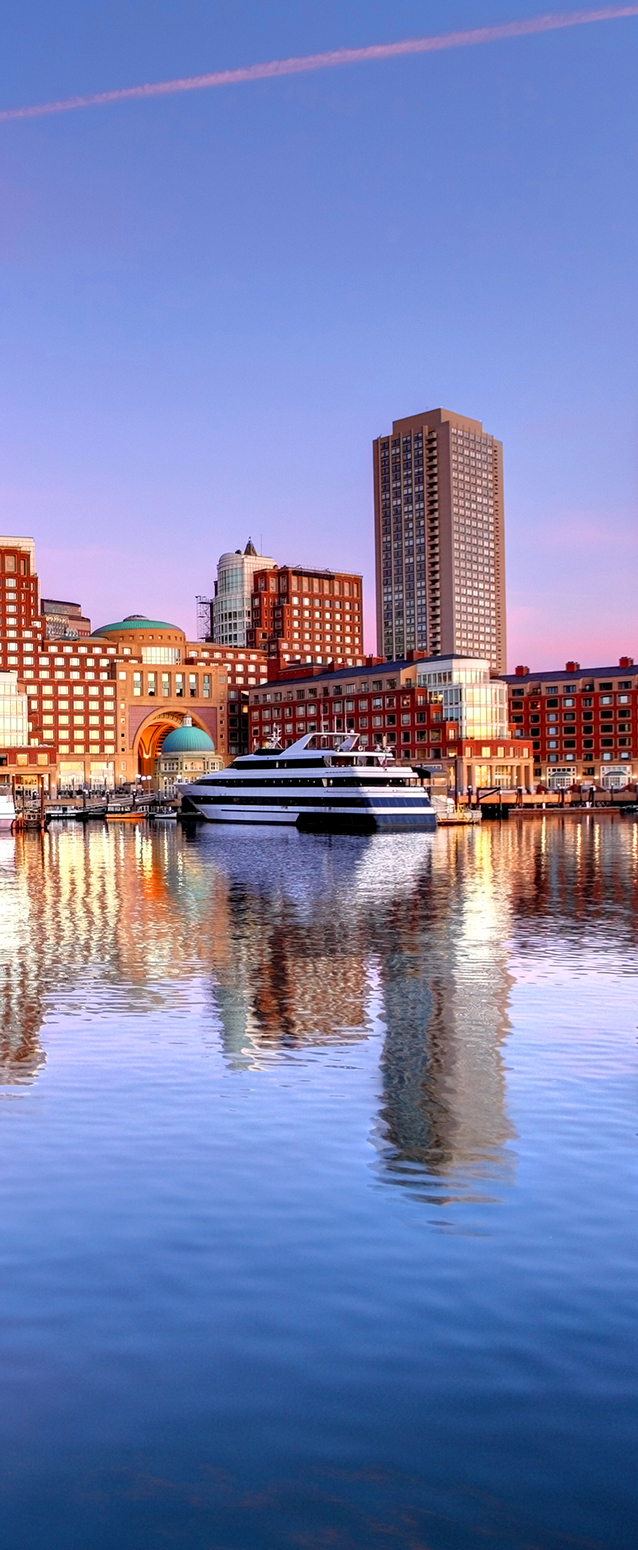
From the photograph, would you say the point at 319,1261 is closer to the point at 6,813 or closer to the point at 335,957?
the point at 335,957

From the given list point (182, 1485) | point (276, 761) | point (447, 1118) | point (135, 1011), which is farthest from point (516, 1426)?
point (276, 761)

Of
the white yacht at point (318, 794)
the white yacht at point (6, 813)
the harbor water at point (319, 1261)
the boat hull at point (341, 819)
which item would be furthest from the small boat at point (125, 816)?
the harbor water at point (319, 1261)

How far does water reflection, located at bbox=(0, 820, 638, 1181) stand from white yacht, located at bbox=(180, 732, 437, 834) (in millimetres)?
46179

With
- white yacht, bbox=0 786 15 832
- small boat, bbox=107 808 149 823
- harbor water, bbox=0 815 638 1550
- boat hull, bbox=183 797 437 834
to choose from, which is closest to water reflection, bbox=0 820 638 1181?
harbor water, bbox=0 815 638 1550

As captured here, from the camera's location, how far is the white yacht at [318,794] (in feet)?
393

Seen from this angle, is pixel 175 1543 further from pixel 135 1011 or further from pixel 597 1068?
pixel 135 1011

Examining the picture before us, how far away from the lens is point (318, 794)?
124188 mm

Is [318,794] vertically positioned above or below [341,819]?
above

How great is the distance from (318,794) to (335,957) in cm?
9361

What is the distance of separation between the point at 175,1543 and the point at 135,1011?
16.3 meters

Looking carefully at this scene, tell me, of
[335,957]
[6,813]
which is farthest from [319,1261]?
[6,813]

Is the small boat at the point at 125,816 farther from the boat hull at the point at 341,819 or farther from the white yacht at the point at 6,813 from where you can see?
the boat hull at the point at 341,819

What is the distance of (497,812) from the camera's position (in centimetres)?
16988

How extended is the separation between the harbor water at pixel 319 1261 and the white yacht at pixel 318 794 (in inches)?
3640
